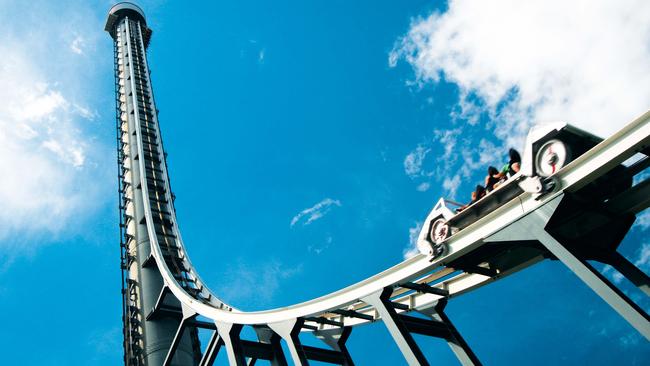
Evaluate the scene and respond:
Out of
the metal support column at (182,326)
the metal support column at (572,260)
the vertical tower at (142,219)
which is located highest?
the vertical tower at (142,219)

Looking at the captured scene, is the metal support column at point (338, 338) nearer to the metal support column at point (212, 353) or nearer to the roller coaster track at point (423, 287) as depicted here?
the roller coaster track at point (423, 287)

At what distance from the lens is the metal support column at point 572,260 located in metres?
6.45

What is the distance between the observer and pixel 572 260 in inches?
293

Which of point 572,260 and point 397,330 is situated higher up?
point 397,330

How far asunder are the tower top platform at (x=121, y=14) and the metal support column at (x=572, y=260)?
4558 cm

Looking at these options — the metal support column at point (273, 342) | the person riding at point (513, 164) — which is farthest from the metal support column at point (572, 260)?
the metal support column at point (273, 342)

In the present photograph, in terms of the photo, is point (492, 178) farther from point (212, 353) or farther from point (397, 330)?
point (212, 353)

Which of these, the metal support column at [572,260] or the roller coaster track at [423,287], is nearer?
the metal support column at [572,260]

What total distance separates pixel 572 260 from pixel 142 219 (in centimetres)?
2205

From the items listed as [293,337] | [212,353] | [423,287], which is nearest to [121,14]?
[212,353]

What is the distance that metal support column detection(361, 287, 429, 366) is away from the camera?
9.30 metres

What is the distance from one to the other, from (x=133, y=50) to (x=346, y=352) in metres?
34.9

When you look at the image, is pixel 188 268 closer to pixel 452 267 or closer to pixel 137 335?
pixel 137 335

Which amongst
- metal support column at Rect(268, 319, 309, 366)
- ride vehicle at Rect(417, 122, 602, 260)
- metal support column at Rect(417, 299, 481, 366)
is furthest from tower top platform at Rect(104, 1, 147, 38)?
ride vehicle at Rect(417, 122, 602, 260)
